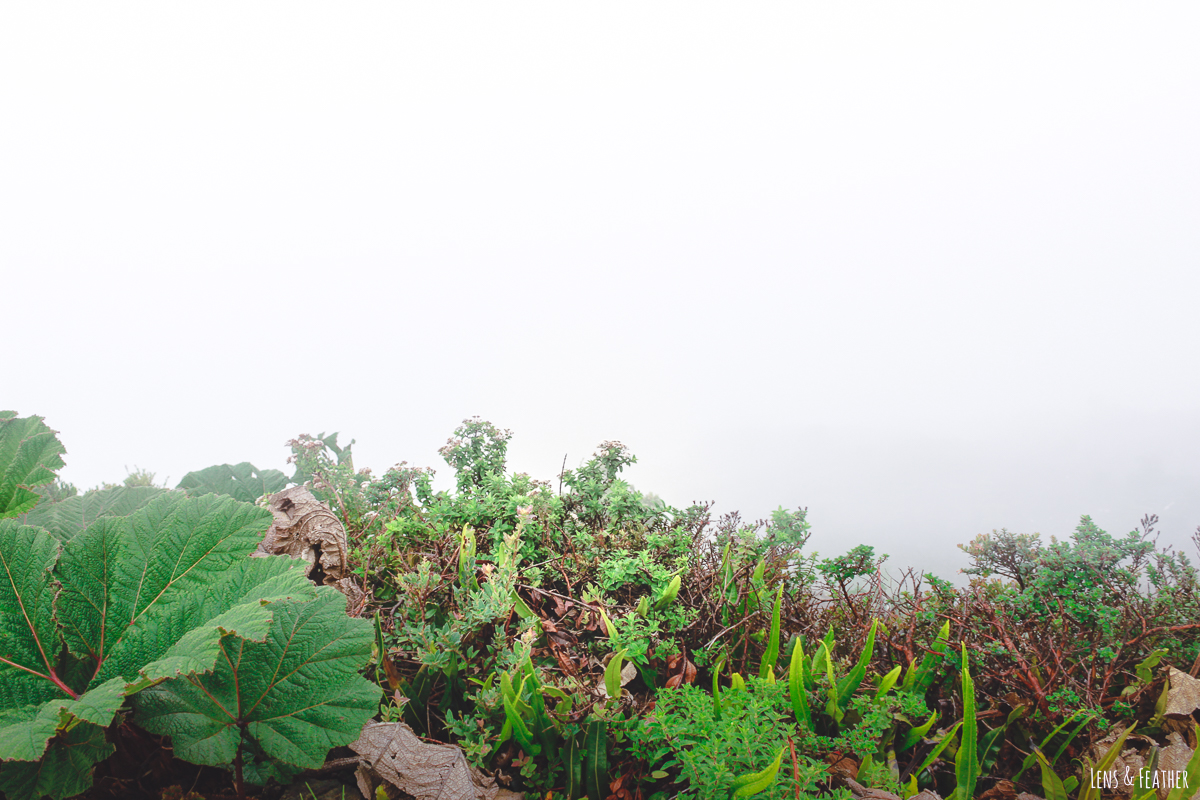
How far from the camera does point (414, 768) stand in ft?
5.67

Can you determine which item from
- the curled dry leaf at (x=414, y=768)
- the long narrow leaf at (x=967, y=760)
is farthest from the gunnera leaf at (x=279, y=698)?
the long narrow leaf at (x=967, y=760)

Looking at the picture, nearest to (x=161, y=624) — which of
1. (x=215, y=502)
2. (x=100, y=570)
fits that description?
(x=100, y=570)

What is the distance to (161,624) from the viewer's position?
4.90 feet

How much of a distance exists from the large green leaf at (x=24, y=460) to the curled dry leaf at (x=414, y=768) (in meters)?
1.60

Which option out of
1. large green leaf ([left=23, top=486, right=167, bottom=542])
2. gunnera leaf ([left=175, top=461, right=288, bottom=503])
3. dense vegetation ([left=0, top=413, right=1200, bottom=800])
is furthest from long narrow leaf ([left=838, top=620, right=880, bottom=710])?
gunnera leaf ([left=175, top=461, right=288, bottom=503])

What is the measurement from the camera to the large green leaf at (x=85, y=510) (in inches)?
81.5

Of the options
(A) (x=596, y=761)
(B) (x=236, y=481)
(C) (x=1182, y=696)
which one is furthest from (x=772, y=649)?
(B) (x=236, y=481)

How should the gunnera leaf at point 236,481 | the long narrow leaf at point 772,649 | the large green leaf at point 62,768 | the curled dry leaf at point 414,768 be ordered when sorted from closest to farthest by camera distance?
the large green leaf at point 62,768, the curled dry leaf at point 414,768, the long narrow leaf at point 772,649, the gunnera leaf at point 236,481

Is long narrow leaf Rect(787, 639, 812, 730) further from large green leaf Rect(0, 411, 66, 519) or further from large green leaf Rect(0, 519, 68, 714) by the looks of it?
large green leaf Rect(0, 411, 66, 519)

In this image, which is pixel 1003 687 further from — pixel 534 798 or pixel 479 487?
pixel 479 487

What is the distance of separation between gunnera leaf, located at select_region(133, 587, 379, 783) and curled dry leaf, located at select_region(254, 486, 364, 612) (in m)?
0.69

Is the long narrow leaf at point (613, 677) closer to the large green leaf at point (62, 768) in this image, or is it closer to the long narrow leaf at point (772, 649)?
the long narrow leaf at point (772, 649)

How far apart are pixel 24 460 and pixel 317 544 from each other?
1.12 metres

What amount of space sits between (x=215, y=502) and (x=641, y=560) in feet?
5.37
